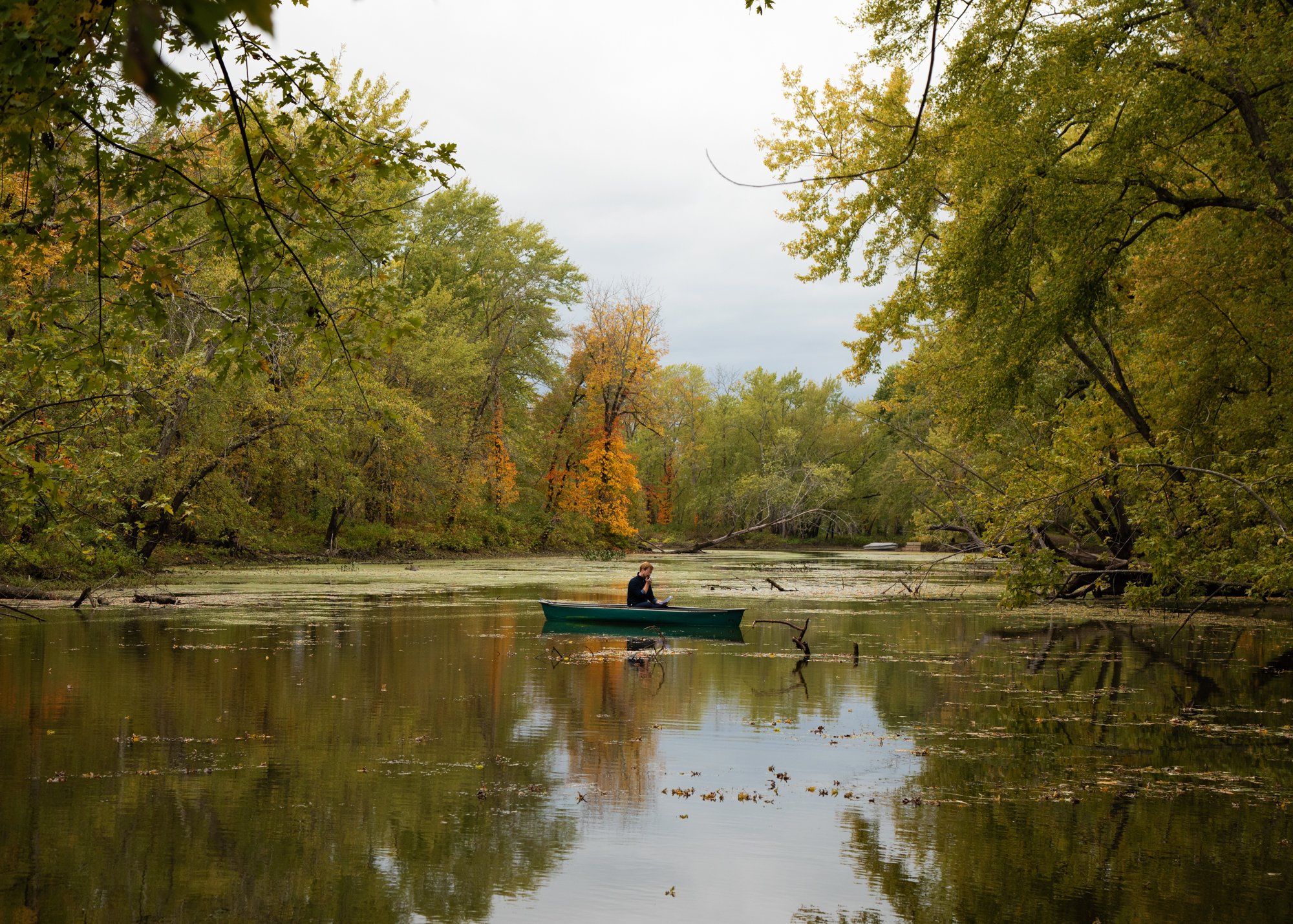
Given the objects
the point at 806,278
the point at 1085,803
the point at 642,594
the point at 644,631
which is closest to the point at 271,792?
the point at 1085,803

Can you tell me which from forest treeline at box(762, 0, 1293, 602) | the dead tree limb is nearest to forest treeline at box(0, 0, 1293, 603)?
forest treeline at box(762, 0, 1293, 602)

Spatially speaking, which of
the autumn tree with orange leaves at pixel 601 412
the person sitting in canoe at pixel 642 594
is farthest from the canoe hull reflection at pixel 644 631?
the autumn tree with orange leaves at pixel 601 412

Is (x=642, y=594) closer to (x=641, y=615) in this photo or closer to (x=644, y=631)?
(x=641, y=615)

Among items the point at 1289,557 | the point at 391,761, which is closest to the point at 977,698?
the point at 1289,557

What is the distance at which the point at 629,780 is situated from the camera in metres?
8.45

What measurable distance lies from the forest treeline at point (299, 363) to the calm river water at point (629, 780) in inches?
88.7

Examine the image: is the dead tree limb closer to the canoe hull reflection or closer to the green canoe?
the canoe hull reflection

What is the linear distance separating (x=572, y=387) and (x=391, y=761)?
145 ft

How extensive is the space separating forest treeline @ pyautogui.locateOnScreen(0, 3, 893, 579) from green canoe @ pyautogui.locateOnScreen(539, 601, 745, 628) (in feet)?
17.4

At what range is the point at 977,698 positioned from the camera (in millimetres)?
12289

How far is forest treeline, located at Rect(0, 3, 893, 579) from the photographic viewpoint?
246 inches

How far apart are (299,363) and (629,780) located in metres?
26.3

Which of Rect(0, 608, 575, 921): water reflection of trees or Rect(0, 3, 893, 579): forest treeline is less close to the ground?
Rect(0, 3, 893, 579): forest treeline

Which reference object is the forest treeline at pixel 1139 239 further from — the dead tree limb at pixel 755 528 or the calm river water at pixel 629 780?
the dead tree limb at pixel 755 528
